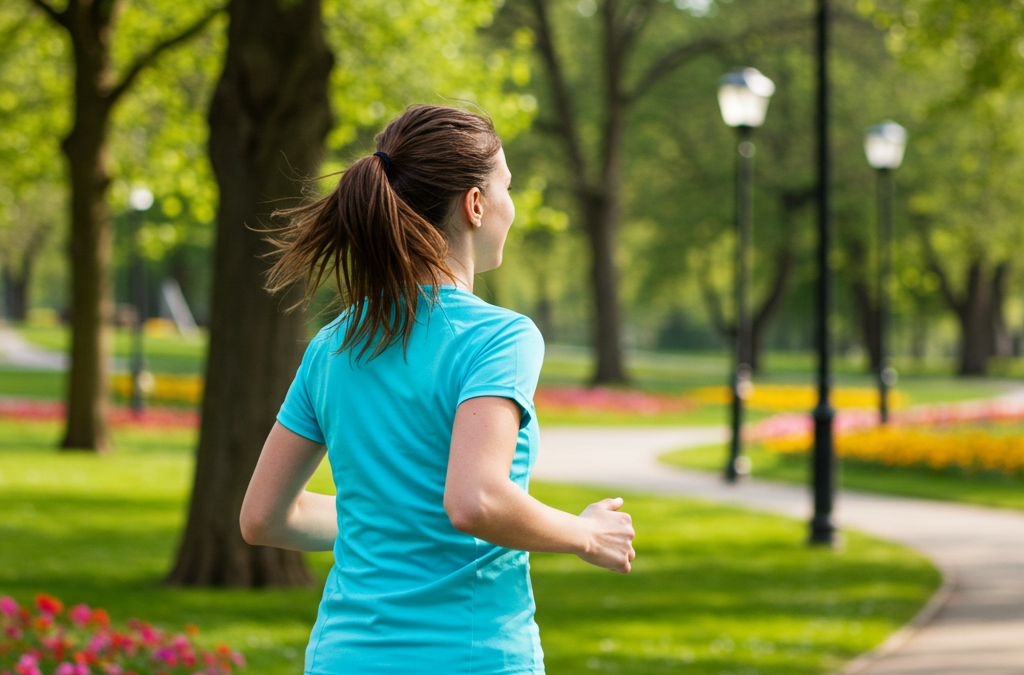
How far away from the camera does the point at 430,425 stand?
1683 millimetres

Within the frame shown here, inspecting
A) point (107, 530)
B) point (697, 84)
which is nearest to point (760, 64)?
point (697, 84)

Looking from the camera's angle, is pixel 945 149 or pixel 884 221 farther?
pixel 945 149

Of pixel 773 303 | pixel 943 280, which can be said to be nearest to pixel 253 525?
pixel 773 303

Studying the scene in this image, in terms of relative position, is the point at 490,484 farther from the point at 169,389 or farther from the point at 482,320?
the point at 169,389

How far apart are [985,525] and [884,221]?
899 cm

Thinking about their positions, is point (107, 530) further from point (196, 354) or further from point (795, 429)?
point (196, 354)

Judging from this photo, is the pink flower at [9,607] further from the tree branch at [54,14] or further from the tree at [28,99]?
the tree at [28,99]

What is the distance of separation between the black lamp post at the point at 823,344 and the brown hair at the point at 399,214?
7693 mm

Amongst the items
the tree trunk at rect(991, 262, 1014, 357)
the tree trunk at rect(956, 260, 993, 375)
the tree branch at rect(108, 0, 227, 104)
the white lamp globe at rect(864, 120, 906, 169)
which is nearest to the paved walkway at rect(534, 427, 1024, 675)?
the white lamp globe at rect(864, 120, 906, 169)

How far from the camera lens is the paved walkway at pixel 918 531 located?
5.99m

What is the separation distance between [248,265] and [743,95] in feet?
25.8

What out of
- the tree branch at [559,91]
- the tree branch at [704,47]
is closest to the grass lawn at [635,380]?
the tree branch at [559,91]

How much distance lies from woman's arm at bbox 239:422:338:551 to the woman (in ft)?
0.33

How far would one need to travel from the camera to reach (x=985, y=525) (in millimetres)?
10523
